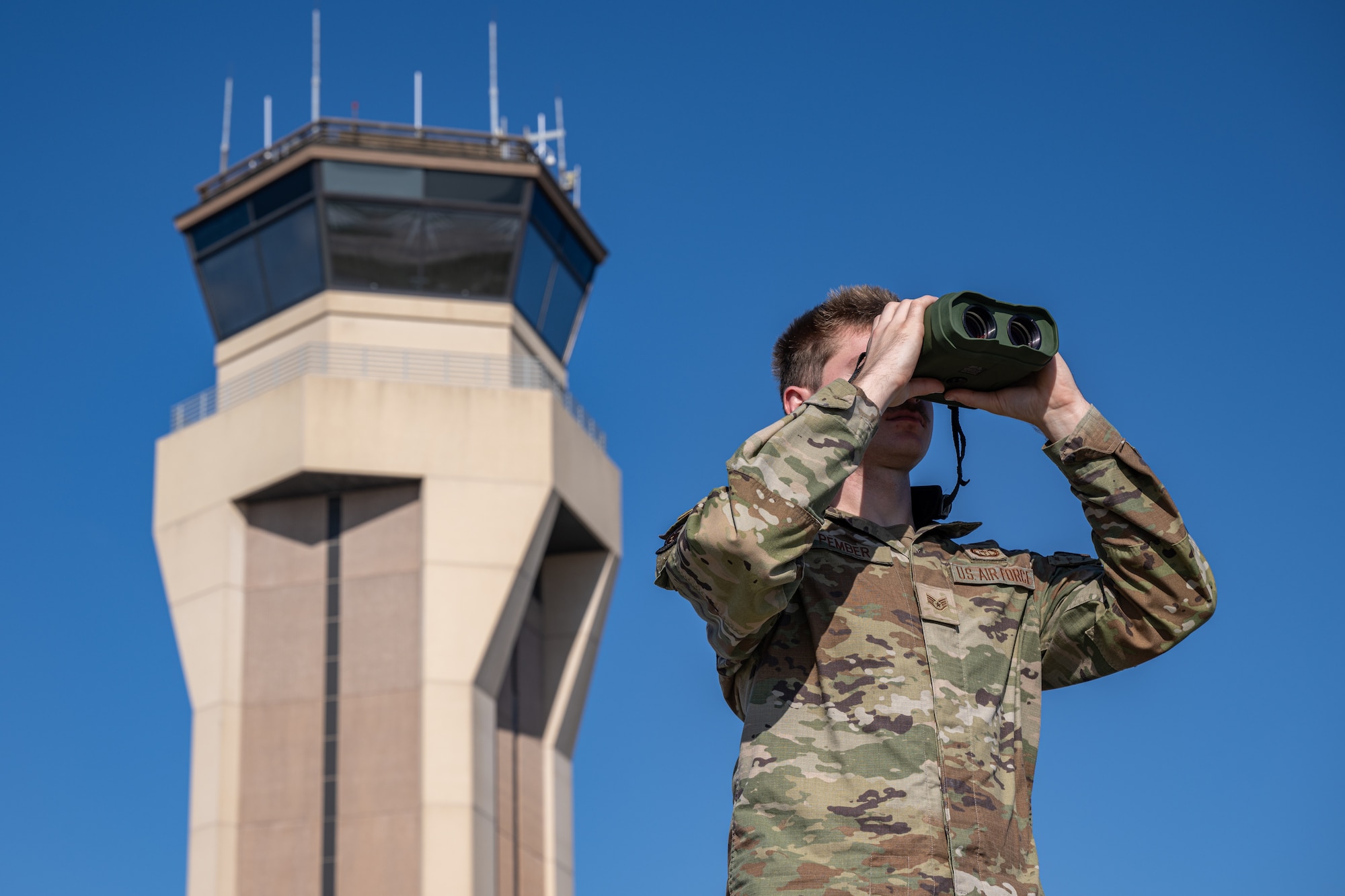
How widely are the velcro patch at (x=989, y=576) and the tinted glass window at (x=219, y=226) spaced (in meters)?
31.8

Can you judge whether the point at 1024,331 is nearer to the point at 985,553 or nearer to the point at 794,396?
the point at 985,553

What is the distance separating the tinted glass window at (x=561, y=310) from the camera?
3569cm

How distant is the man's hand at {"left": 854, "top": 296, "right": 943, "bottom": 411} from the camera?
13.8 ft

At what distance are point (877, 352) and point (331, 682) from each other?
27.3m

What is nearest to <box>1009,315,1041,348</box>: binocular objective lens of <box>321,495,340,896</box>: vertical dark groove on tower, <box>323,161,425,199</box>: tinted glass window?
<box>321,495,340,896</box>: vertical dark groove on tower

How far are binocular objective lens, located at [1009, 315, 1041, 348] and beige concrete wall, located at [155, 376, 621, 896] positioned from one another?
26049 mm

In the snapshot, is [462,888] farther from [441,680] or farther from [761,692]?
[761,692]

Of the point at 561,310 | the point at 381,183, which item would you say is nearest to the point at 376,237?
the point at 381,183

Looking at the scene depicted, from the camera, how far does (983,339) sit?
4242 mm

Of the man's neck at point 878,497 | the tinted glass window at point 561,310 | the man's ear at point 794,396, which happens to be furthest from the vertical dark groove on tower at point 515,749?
the man's neck at point 878,497

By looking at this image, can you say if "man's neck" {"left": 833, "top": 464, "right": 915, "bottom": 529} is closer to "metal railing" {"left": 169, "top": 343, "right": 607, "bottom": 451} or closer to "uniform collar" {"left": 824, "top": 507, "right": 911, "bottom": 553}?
"uniform collar" {"left": 824, "top": 507, "right": 911, "bottom": 553}

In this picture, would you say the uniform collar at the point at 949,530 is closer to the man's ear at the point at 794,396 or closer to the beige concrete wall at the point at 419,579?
the man's ear at the point at 794,396

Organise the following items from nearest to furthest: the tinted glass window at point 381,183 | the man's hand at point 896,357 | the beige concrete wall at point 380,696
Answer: the man's hand at point 896,357 < the beige concrete wall at point 380,696 < the tinted glass window at point 381,183

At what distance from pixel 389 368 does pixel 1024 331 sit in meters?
29.6
